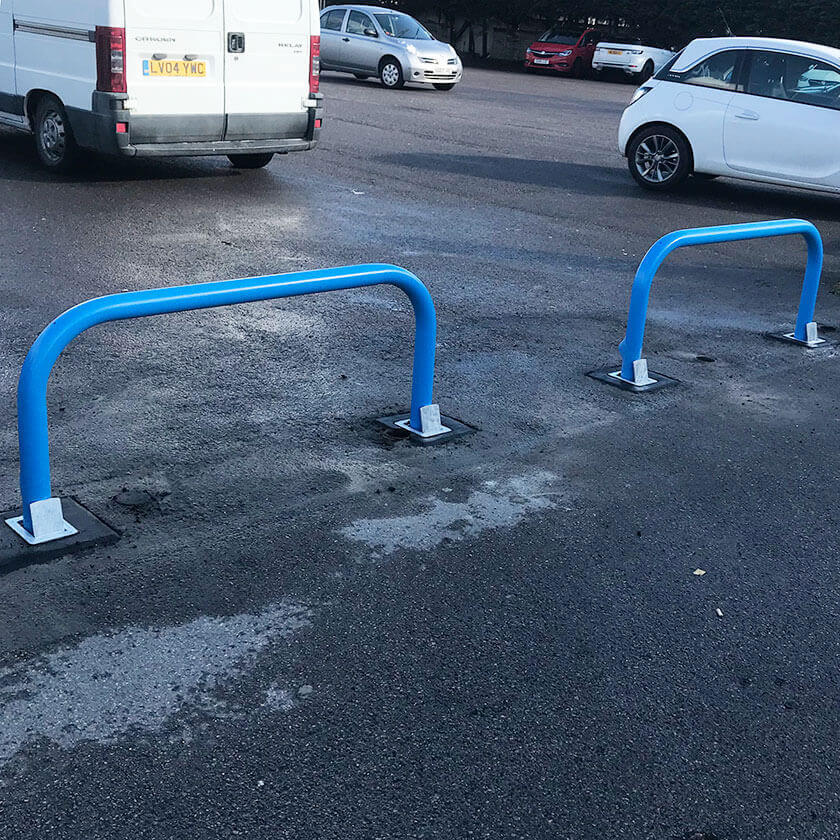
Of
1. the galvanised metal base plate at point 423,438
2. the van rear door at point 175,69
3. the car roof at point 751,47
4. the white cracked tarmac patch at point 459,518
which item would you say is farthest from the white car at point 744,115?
the white cracked tarmac patch at point 459,518

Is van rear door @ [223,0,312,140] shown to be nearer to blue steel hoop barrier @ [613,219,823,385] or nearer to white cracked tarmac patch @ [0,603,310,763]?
Result: blue steel hoop barrier @ [613,219,823,385]

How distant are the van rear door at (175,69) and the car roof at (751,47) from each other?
17.5 feet

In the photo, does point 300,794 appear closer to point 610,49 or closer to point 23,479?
point 23,479

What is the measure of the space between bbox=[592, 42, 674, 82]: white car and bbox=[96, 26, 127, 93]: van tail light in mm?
24096

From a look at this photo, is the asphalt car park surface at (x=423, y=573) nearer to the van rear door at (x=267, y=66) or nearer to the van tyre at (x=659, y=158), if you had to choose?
the van rear door at (x=267, y=66)

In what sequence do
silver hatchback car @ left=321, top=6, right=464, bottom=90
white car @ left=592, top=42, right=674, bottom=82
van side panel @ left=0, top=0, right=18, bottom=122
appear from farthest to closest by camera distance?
white car @ left=592, top=42, right=674, bottom=82
silver hatchback car @ left=321, top=6, right=464, bottom=90
van side panel @ left=0, top=0, right=18, bottom=122

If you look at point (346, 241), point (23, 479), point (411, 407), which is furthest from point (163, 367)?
point (346, 241)

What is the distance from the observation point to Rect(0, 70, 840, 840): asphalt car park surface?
9.88ft

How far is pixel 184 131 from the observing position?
10367mm

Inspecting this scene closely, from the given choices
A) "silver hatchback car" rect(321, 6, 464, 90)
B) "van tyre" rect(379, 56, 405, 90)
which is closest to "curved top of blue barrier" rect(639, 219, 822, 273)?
"silver hatchback car" rect(321, 6, 464, 90)

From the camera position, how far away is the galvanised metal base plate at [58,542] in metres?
3.99

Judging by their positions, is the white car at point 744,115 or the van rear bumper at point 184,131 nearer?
the van rear bumper at point 184,131

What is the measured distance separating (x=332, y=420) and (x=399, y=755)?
2647mm

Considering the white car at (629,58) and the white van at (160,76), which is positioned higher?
the white car at (629,58)
